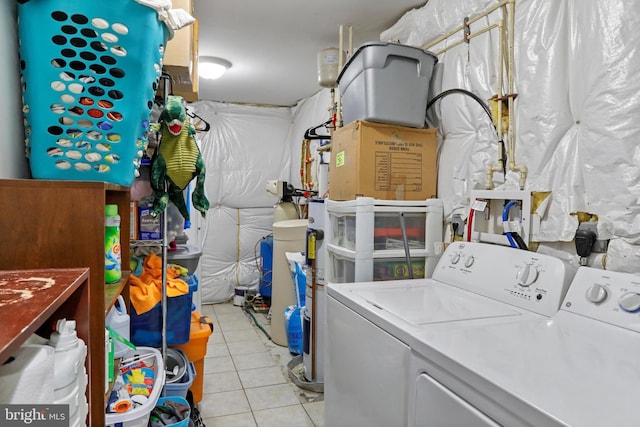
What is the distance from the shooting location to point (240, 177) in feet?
16.5

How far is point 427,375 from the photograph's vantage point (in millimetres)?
1059

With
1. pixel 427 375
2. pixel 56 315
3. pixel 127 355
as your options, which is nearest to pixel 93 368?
pixel 56 315

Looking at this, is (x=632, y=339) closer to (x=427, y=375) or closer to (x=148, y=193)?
(x=427, y=375)

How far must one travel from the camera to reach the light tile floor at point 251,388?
8.06ft

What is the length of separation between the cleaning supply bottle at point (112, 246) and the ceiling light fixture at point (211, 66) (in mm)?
2546

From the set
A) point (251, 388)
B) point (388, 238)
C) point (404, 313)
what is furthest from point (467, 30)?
point (251, 388)

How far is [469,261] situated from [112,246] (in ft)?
4.51

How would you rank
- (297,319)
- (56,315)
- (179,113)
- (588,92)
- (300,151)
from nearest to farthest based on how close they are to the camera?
(56,315), (588,92), (179,113), (297,319), (300,151)

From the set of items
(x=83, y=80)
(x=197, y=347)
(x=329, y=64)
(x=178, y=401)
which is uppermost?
(x=329, y=64)

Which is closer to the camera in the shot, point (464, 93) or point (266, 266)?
point (464, 93)

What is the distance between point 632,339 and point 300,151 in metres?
4.12

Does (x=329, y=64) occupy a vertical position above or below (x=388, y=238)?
above

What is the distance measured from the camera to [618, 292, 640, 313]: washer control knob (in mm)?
1097

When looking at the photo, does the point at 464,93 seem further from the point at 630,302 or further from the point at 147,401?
the point at 147,401
